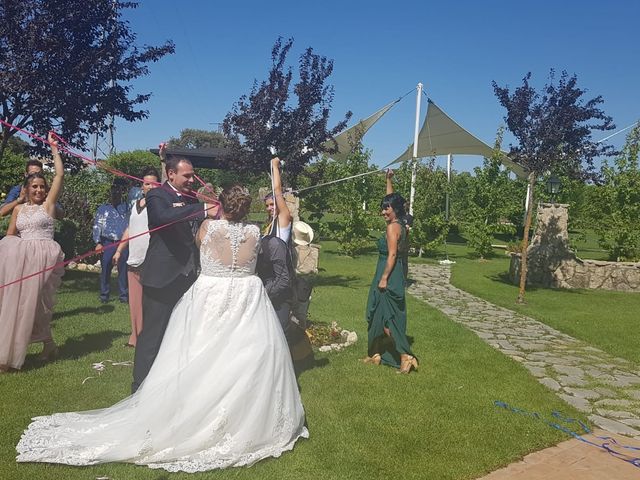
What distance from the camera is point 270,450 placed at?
379 centimetres

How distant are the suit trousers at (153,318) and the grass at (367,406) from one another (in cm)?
44

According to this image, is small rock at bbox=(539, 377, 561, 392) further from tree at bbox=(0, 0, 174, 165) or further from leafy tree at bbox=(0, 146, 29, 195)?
leafy tree at bbox=(0, 146, 29, 195)

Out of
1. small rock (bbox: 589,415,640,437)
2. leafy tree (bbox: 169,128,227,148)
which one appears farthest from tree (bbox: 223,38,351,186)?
leafy tree (bbox: 169,128,227,148)

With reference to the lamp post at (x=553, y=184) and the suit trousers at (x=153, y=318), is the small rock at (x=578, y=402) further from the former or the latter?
the lamp post at (x=553, y=184)

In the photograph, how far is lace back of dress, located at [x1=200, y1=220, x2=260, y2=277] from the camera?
4043 millimetres

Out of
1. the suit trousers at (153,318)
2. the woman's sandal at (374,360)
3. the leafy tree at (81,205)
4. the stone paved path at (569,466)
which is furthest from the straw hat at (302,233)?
the leafy tree at (81,205)

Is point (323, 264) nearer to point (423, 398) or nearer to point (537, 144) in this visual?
point (537, 144)

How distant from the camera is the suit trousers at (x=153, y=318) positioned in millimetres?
4523

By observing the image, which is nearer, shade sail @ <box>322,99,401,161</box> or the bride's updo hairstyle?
the bride's updo hairstyle

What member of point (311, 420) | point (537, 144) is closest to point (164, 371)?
point (311, 420)

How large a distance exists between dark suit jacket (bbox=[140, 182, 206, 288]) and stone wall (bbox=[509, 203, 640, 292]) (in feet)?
37.1

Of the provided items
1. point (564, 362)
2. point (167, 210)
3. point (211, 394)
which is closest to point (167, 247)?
point (167, 210)

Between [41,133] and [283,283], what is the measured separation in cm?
538

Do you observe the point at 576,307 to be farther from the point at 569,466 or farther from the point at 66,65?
the point at 66,65
